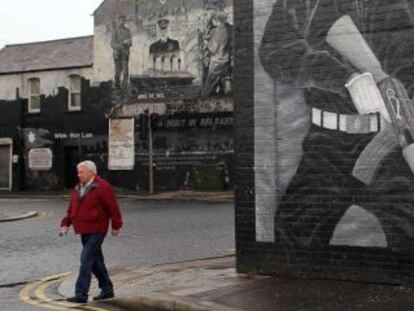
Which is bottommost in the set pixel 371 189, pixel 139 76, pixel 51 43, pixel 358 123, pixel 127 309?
pixel 127 309

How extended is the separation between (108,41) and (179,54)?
13.9 ft

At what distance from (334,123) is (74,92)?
28909 millimetres

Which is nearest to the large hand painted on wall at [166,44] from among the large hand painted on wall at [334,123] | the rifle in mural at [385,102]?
the large hand painted on wall at [334,123]

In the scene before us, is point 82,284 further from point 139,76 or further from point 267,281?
point 139,76

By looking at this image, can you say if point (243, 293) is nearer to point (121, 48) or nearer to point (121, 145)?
point (121, 145)

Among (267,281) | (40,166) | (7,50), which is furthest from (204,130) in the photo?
(267,281)

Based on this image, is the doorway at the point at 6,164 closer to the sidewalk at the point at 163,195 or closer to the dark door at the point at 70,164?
the sidewalk at the point at 163,195

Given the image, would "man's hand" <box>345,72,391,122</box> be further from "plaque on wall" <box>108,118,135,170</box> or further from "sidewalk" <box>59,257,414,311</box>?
"plaque on wall" <box>108,118,135,170</box>

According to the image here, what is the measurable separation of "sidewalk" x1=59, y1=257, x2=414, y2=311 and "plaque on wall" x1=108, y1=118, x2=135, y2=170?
24.2 meters

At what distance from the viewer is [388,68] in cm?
822

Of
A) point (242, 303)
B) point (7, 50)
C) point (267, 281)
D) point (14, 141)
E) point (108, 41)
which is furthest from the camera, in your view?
point (7, 50)

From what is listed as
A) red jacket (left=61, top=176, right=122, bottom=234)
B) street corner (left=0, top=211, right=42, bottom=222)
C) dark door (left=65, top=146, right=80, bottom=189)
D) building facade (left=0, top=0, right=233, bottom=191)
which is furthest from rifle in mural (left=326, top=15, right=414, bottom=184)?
dark door (left=65, top=146, right=80, bottom=189)

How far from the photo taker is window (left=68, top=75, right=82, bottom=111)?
36.0 m

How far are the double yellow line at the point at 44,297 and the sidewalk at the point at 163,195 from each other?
17.0 metres
